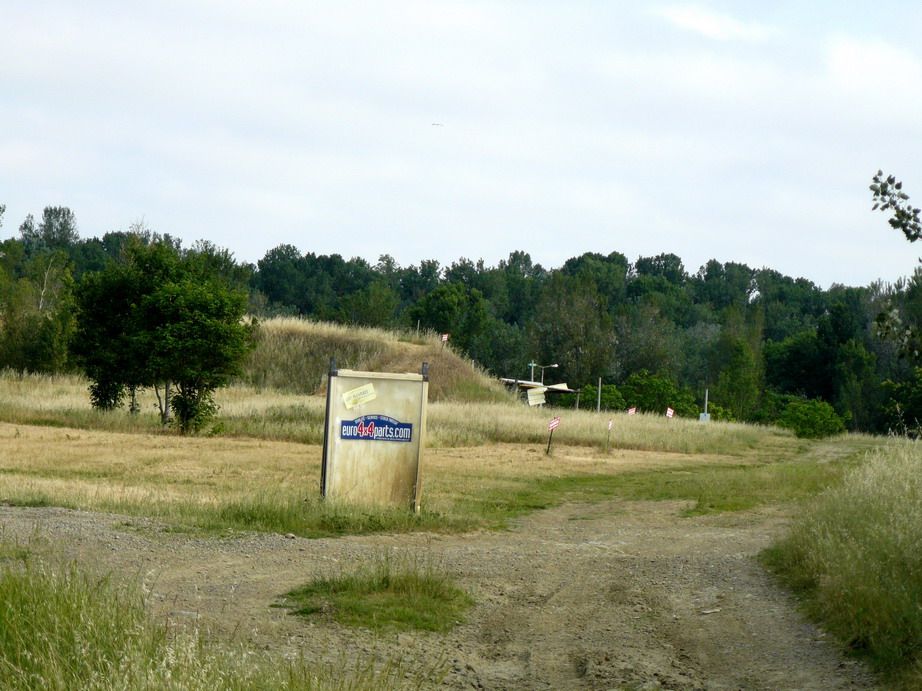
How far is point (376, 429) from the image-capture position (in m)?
14.2

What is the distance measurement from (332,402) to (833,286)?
137m

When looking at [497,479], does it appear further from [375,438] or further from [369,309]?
[369,309]

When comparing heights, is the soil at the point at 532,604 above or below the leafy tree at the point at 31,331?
below

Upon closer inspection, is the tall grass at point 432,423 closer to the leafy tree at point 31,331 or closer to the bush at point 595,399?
the leafy tree at point 31,331

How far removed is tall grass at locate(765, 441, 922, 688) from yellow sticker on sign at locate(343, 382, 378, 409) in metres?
5.95

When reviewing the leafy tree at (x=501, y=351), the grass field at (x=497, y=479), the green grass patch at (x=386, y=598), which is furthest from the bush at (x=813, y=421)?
the green grass patch at (x=386, y=598)

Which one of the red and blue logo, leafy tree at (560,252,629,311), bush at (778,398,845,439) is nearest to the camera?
the red and blue logo

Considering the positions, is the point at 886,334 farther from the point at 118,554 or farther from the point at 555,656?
the point at 118,554

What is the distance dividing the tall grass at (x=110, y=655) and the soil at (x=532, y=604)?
86 cm

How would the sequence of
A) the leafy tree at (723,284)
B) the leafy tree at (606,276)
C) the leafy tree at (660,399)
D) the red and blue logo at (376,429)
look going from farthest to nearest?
the leafy tree at (723,284) → the leafy tree at (606,276) → the leafy tree at (660,399) → the red and blue logo at (376,429)

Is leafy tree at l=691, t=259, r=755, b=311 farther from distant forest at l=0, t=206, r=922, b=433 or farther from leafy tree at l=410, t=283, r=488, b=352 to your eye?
leafy tree at l=410, t=283, r=488, b=352

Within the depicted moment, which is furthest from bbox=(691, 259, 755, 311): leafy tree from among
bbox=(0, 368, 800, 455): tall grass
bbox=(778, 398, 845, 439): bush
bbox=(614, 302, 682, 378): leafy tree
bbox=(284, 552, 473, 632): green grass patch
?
bbox=(284, 552, 473, 632): green grass patch

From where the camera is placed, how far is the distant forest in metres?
52.3

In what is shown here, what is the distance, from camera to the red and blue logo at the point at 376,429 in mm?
14094
